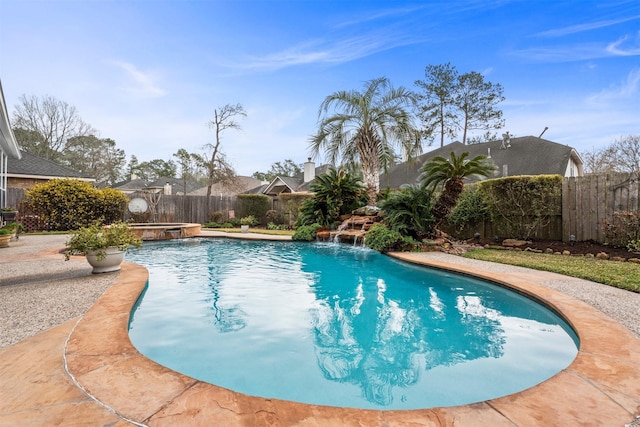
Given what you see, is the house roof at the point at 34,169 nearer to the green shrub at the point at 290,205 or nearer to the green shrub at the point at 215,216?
the green shrub at the point at 215,216

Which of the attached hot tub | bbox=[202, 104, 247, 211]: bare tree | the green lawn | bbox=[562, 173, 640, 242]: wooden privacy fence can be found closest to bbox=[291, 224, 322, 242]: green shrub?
the attached hot tub

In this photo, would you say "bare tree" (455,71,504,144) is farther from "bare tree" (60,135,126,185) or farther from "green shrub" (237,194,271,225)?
"bare tree" (60,135,126,185)

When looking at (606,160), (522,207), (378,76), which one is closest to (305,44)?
(378,76)

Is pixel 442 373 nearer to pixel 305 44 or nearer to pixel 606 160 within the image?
pixel 305 44


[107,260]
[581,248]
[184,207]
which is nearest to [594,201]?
[581,248]

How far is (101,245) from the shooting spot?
4.93 metres

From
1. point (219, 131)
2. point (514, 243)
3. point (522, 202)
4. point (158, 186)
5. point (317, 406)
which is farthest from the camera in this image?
point (158, 186)

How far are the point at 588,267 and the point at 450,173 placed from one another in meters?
3.88

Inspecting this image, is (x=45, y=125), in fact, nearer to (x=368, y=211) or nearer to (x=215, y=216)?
(x=215, y=216)

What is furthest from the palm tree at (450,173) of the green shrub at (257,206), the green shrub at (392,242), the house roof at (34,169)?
the house roof at (34,169)

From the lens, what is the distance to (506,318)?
3617mm

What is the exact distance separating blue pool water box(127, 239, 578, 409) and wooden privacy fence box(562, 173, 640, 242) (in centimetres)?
463

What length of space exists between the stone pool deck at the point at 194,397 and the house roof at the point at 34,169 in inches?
771

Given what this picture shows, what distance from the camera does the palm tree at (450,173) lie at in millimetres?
8305
